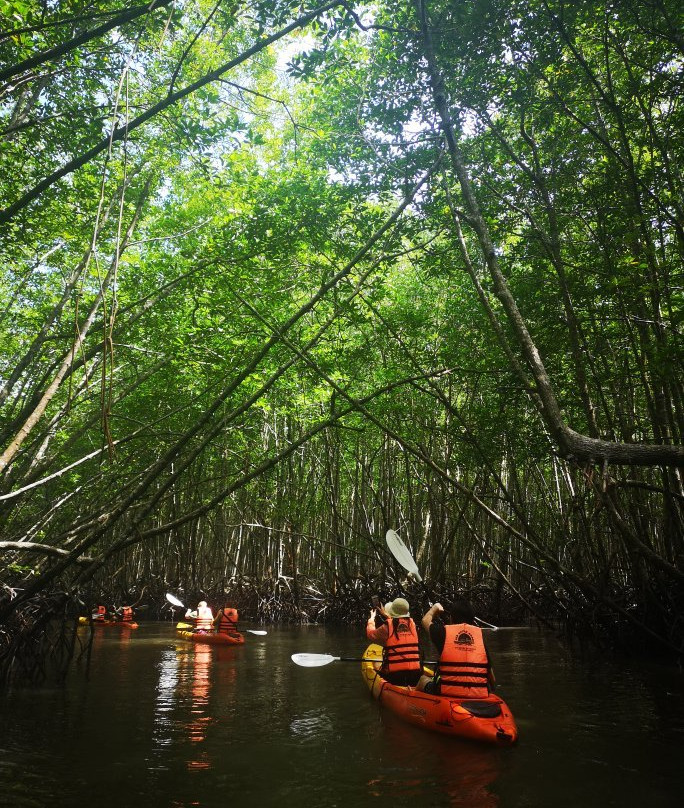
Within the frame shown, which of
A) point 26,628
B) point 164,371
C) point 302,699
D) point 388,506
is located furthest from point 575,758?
point 388,506

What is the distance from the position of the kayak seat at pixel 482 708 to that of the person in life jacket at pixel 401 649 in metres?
1.17

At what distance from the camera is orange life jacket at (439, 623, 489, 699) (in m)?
4.26

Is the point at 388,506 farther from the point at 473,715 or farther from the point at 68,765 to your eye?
the point at 68,765

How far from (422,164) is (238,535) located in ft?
40.8

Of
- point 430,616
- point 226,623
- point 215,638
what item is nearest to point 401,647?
point 430,616

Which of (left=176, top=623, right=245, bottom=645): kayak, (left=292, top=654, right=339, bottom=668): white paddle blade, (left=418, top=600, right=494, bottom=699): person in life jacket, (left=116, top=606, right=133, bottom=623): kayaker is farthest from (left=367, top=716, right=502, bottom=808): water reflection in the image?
(left=116, top=606, right=133, bottom=623): kayaker

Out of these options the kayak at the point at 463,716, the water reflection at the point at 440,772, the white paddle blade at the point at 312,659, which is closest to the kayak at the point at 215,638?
the white paddle blade at the point at 312,659

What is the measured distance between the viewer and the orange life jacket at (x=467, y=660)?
14.0 feet

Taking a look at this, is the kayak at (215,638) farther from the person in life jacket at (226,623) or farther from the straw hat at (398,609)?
the straw hat at (398,609)

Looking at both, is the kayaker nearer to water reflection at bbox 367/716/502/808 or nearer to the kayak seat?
water reflection at bbox 367/716/502/808

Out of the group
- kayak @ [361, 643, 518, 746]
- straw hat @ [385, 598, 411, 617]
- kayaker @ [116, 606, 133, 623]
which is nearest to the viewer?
kayak @ [361, 643, 518, 746]

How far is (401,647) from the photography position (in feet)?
17.6

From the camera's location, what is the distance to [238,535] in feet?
52.6

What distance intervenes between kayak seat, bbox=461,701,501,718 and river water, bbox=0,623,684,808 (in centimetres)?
23
